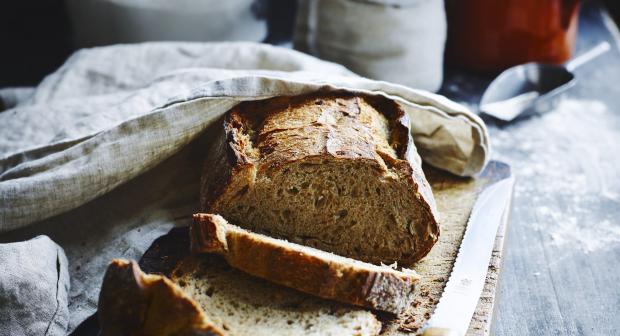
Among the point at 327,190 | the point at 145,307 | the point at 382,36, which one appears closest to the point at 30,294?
the point at 145,307

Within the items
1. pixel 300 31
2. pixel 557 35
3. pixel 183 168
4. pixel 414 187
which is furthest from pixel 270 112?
pixel 557 35

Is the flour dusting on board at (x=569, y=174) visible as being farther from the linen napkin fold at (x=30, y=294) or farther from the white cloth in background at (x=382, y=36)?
the linen napkin fold at (x=30, y=294)

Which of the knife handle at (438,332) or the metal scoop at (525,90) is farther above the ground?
the knife handle at (438,332)

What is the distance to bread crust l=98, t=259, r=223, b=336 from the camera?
63.3 inches

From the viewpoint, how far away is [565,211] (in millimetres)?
2656

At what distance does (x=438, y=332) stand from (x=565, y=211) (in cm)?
116

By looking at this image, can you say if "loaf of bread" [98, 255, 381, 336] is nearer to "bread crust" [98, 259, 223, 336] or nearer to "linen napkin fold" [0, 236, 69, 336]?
"bread crust" [98, 259, 223, 336]

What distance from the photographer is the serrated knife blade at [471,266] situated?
179 centimetres

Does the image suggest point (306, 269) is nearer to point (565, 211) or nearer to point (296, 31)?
point (565, 211)

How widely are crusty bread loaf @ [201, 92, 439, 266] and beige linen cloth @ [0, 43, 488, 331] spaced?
209mm

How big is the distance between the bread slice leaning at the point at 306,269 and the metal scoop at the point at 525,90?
1529mm

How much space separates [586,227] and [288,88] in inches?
49.3

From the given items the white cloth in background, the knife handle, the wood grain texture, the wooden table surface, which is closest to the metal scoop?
the wooden table surface

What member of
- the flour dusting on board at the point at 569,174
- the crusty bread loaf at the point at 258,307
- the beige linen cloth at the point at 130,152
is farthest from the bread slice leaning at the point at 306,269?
the flour dusting on board at the point at 569,174
